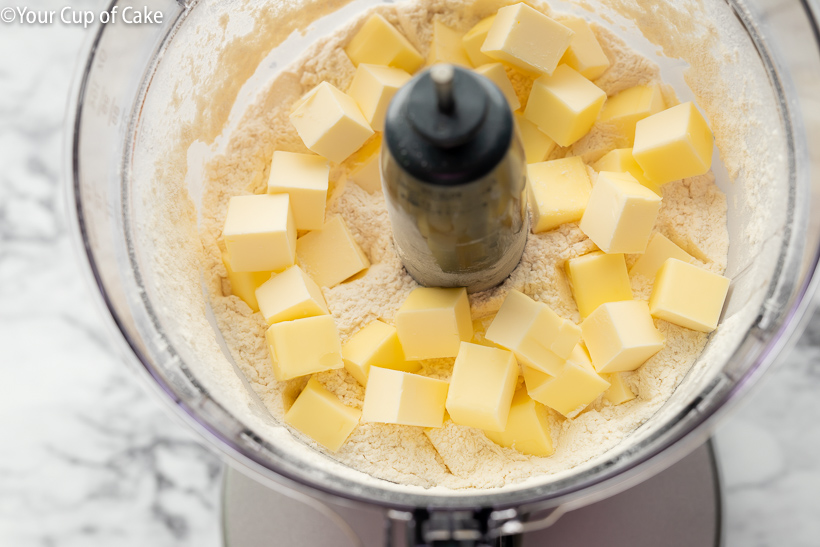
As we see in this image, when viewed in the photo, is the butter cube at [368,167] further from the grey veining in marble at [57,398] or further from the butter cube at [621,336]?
the grey veining in marble at [57,398]

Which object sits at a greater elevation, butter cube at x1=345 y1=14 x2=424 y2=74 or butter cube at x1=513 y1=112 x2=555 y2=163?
butter cube at x1=345 y1=14 x2=424 y2=74

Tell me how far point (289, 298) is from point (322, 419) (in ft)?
Result: 0.61

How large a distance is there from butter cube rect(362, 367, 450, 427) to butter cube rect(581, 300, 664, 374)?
0.23 m

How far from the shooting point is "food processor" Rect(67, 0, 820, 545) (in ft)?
2.42

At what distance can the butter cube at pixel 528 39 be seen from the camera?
101 cm

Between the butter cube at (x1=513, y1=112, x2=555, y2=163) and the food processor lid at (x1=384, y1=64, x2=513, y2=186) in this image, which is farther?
the butter cube at (x1=513, y1=112, x2=555, y2=163)

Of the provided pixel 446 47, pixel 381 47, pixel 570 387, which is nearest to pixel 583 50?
pixel 446 47

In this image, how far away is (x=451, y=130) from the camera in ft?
2.26

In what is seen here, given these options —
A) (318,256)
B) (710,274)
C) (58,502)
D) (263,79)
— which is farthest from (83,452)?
(710,274)

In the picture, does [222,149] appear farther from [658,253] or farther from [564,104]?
[658,253]

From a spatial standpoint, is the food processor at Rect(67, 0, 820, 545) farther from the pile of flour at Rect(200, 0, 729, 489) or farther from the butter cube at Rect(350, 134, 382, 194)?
the butter cube at Rect(350, 134, 382, 194)

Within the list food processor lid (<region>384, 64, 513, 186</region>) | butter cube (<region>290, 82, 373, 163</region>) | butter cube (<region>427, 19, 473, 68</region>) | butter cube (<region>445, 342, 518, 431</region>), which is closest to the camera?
food processor lid (<region>384, 64, 513, 186</region>)

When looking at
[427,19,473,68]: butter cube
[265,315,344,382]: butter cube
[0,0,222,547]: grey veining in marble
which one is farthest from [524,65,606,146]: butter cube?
[0,0,222,547]: grey veining in marble

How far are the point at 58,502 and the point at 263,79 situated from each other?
85 centimetres
